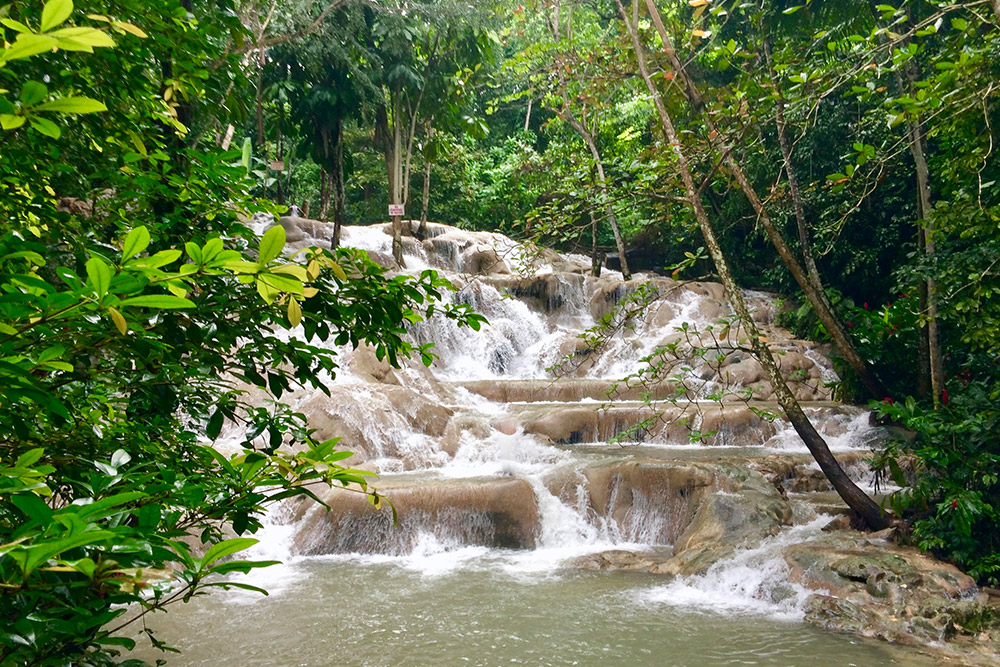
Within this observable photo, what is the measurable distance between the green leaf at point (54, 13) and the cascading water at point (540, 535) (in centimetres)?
238

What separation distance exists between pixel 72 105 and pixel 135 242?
20cm

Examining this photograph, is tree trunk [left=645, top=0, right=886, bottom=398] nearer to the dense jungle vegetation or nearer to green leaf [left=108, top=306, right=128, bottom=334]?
the dense jungle vegetation

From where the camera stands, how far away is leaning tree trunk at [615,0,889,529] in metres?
5.70

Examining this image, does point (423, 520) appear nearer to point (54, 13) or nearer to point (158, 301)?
point (158, 301)

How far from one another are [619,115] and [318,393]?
45.7 feet

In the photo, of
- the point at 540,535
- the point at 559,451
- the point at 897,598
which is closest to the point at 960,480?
the point at 897,598

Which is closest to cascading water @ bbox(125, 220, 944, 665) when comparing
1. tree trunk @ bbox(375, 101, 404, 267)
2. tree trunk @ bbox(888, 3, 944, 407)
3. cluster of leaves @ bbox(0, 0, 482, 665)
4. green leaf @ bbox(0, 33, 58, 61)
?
cluster of leaves @ bbox(0, 0, 482, 665)

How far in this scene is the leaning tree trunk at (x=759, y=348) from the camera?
5.70m

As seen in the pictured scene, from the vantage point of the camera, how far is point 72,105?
86 cm

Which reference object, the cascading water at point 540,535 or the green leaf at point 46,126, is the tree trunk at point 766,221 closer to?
the cascading water at point 540,535

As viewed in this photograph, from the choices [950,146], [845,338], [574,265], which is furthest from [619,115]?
Result: [845,338]

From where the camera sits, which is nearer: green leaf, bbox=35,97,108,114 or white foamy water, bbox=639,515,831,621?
green leaf, bbox=35,97,108,114

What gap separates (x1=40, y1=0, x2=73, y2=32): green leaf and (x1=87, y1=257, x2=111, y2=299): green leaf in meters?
0.28

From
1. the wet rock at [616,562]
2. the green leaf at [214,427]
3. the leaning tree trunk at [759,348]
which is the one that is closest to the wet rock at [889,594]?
the leaning tree trunk at [759,348]
